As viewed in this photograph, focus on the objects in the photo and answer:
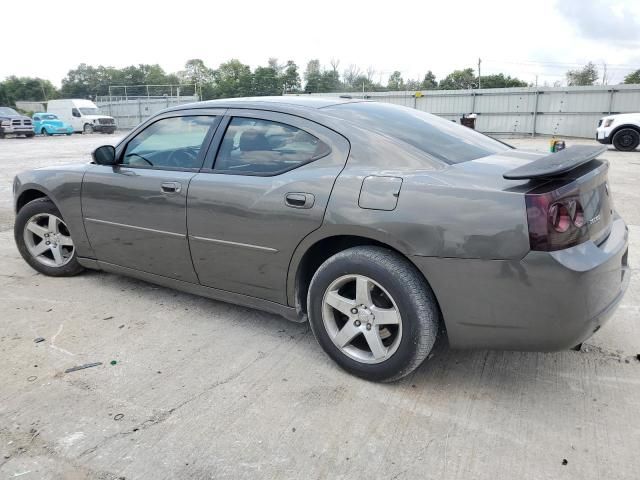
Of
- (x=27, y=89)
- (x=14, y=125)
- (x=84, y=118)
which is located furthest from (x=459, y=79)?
(x=27, y=89)

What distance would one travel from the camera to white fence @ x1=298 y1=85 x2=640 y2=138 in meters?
21.4

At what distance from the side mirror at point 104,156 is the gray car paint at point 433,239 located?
0.89m

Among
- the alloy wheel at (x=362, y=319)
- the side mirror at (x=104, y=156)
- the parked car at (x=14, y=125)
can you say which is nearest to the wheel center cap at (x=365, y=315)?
the alloy wheel at (x=362, y=319)

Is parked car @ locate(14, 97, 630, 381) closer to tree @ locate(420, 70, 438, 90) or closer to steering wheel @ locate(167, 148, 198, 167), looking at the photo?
steering wheel @ locate(167, 148, 198, 167)

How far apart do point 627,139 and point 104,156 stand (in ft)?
51.8

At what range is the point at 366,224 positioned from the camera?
2.63m

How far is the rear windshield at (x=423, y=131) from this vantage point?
288cm

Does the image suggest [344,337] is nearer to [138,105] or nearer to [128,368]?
[128,368]

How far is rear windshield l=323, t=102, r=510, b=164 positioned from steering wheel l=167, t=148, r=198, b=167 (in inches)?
39.7

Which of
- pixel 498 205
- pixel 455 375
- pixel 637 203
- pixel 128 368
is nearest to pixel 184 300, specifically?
pixel 128 368

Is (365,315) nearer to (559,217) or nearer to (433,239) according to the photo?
(433,239)

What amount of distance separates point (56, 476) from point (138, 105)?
1511 inches

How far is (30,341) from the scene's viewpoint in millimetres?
3377

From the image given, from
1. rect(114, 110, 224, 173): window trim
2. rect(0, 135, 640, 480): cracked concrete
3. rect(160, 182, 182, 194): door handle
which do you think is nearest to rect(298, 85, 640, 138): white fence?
rect(114, 110, 224, 173): window trim
